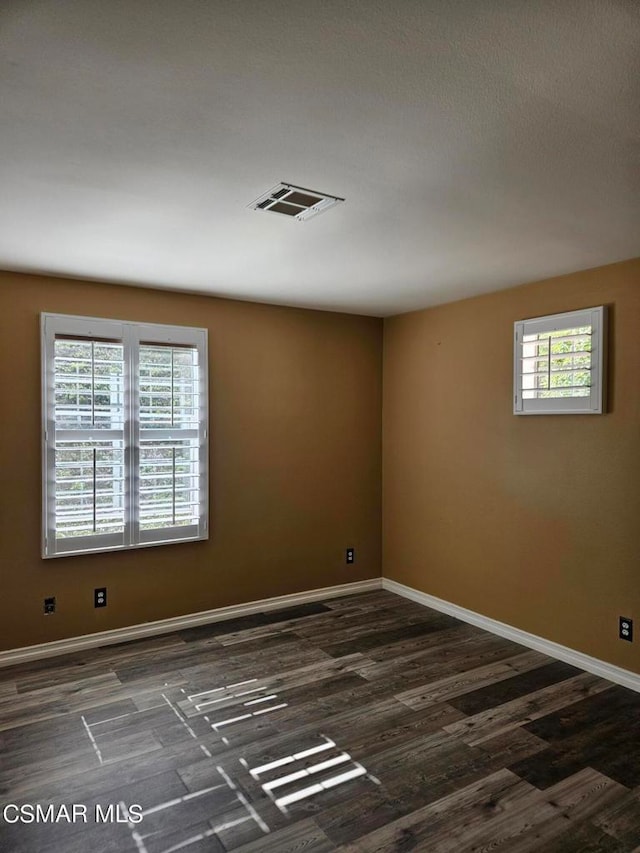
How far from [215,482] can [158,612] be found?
996mm

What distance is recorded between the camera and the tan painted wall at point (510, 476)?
3.39 m

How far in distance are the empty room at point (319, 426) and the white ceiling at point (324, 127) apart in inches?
0.5

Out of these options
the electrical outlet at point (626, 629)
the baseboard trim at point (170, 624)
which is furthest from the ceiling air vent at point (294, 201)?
the baseboard trim at point (170, 624)

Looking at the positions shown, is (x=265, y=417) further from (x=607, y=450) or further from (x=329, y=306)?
(x=607, y=450)

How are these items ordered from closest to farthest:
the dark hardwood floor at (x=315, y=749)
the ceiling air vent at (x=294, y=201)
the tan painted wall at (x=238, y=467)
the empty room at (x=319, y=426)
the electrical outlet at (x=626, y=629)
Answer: the empty room at (x=319, y=426) < the dark hardwood floor at (x=315, y=749) < the ceiling air vent at (x=294, y=201) < the electrical outlet at (x=626, y=629) < the tan painted wall at (x=238, y=467)

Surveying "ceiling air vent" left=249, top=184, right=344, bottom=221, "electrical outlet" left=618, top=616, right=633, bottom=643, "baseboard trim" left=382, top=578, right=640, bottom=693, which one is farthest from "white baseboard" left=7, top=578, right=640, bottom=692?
"ceiling air vent" left=249, top=184, right=344, bottom=221

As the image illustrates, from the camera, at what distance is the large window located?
12.3 feet

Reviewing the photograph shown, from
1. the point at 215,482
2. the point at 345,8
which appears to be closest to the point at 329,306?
the point at 215,482

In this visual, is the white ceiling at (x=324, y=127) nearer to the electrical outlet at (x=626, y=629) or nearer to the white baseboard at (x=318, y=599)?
the electrical outlet at (x=626, y=629)

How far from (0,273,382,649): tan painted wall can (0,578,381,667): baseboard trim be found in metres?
0.05

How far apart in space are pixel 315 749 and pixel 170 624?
5.93ft

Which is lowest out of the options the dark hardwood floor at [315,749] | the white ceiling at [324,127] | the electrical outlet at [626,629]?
the dark hardwood floor at [315,749]

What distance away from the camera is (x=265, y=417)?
4621mm

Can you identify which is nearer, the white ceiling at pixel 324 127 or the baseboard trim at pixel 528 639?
the white ceiling at pixel 324 127
